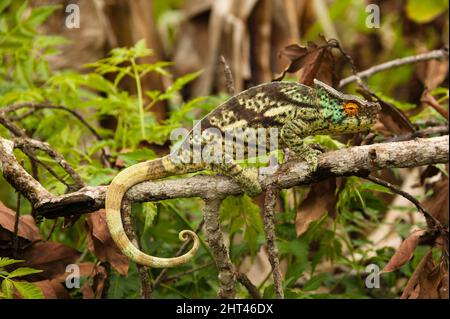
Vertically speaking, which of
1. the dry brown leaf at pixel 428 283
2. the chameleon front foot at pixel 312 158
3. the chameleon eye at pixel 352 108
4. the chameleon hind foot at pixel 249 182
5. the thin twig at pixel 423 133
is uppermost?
the chameleon eye at pixel 352 108

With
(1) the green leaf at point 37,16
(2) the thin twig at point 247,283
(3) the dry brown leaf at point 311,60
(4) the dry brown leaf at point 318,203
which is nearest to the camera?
A: (2) the thin twig at point 247,283

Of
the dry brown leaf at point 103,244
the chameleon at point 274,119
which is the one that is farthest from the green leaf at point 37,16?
the chameleon at point 274,119

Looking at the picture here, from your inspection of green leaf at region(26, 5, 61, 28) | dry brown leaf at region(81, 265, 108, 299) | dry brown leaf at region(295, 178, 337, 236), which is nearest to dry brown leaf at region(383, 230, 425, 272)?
dry brown leaf at region(295, 178, 337, 236)

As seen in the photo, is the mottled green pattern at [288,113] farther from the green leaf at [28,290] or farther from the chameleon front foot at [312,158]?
the green leaf at [28,290]

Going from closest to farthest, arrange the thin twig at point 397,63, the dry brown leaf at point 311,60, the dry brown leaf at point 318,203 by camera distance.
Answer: the dry brown leaf at point 318,203
the dry brown leaf at point 311,60
the thin twig at point 397,63

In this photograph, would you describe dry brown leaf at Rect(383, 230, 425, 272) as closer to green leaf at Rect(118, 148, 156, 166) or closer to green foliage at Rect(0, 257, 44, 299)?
green leaf at Rect(118, 148, 156, 166)

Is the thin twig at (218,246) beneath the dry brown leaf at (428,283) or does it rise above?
above
